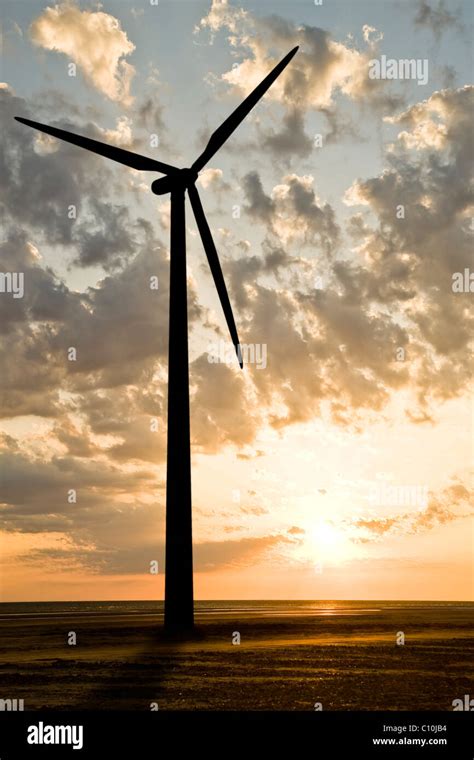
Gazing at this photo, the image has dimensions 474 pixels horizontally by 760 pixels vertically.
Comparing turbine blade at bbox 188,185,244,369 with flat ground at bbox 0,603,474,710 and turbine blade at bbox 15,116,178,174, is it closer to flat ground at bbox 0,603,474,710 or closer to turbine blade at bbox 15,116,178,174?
turbine blade at bbox 15,116,178,174

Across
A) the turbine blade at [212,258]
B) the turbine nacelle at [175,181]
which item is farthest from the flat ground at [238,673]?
the turbine nacelle at [175,181]

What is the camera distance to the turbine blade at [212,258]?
135 ft

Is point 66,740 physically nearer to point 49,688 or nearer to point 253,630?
point 49,688

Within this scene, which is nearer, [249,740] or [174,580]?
[249,740]

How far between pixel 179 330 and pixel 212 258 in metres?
5.30

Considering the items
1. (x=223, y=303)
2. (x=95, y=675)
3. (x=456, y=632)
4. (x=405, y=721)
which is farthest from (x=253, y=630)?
(x=405, y=721)

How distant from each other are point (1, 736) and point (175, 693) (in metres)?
5.58

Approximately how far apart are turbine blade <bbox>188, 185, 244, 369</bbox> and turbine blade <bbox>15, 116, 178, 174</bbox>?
6.09 ft

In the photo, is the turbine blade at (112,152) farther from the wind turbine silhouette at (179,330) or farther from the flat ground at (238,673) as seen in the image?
the flat ground at (238,673)

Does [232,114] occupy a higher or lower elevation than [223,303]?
higher

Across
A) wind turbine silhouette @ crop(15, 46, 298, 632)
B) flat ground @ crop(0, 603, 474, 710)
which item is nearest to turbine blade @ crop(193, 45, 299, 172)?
wind turbine silhouette @ crop(15, 46, 298, 632)

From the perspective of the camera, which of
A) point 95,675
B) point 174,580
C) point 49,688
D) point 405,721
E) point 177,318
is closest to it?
point 405,721

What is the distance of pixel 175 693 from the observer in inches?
869

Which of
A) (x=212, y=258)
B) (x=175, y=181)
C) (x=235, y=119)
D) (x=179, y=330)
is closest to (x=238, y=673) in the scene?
(x=179, y=330)
